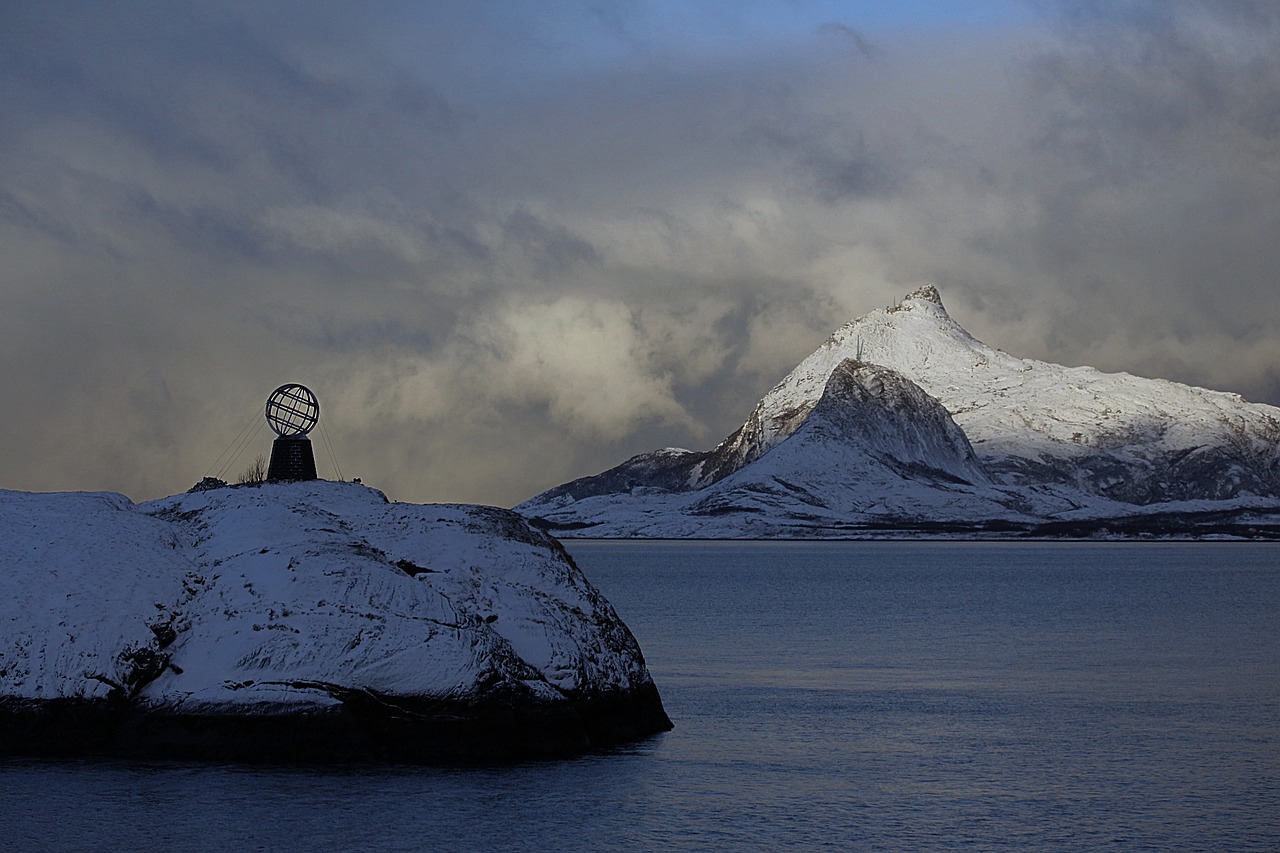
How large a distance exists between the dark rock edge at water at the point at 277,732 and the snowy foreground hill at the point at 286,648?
0.04 m

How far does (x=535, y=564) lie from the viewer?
127 ft

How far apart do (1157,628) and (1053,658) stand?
2245cm

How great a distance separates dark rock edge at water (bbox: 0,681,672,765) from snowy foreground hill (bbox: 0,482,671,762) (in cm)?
4

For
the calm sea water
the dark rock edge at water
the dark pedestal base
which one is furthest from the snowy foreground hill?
the dark pedestal base

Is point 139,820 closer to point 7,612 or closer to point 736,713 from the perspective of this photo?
point 7,612

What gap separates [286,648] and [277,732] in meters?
1.78

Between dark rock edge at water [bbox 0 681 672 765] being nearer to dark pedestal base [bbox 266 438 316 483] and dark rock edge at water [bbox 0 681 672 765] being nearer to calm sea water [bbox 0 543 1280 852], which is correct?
calm sea water [bbox 0 543 1280 852]

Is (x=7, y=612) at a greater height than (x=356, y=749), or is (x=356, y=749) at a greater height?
(x=7, y=612)

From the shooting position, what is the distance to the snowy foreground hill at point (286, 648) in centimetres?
3225

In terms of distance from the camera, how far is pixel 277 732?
32.0 metres

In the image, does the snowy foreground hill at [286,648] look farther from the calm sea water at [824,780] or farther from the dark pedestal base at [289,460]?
the dark pedestal base at [289,460]

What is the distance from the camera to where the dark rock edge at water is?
3203cm

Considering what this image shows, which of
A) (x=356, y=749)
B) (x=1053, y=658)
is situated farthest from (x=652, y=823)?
(x=1053, y=658)

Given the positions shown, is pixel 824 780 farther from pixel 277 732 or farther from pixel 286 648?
pixel 286 648
